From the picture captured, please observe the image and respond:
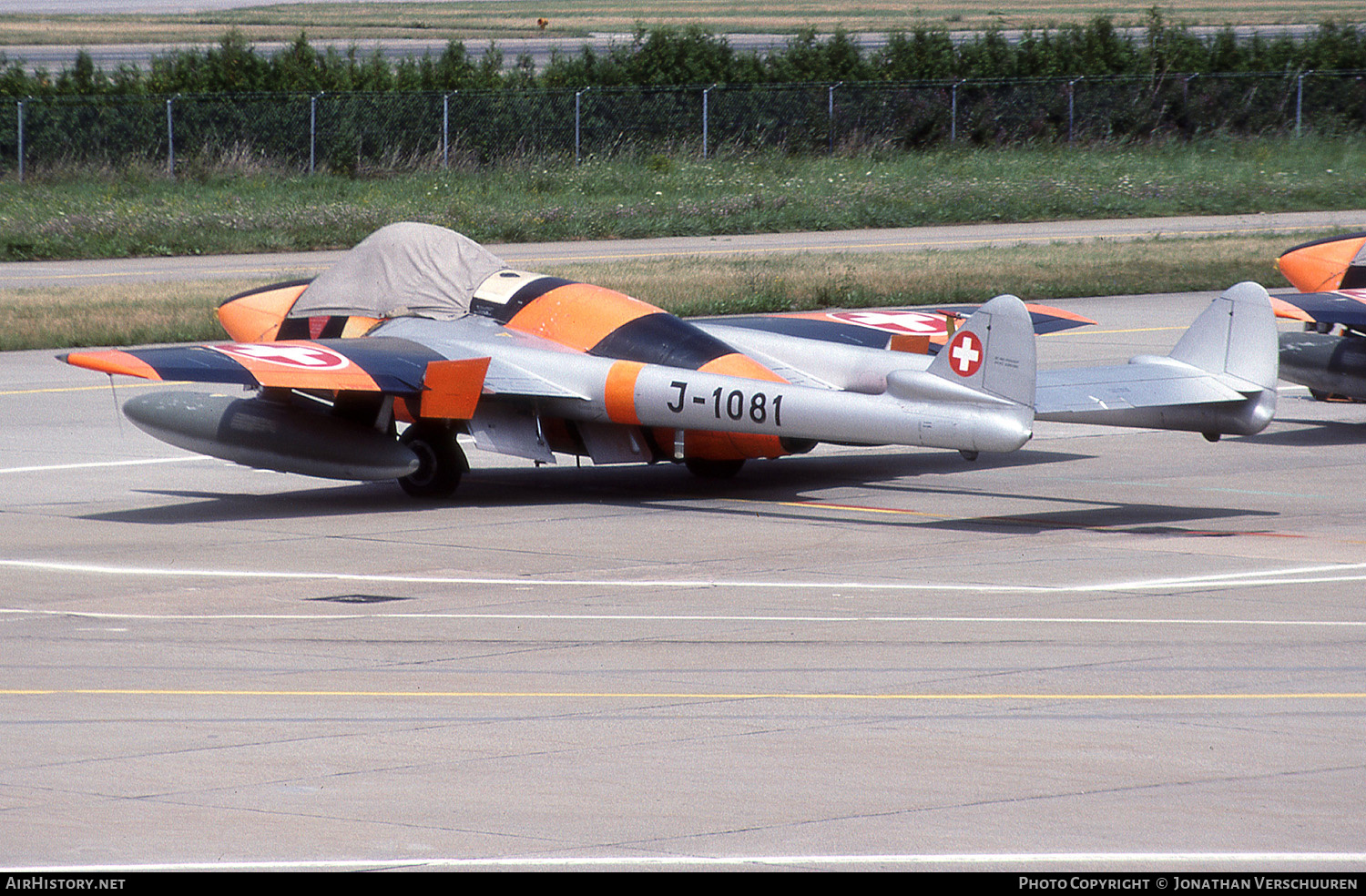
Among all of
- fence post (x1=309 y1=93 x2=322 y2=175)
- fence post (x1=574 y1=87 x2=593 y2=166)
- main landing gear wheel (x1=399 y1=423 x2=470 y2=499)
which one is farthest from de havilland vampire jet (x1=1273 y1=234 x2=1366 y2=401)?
Answer: fence post (x1=309 y1=93 x2=322 y2=175)

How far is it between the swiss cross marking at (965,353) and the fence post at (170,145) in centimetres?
3622

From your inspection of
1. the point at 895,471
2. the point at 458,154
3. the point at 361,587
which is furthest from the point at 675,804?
the point at 458,154

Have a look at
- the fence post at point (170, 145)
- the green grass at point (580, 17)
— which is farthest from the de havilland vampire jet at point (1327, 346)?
the green grass at point (580, 17)

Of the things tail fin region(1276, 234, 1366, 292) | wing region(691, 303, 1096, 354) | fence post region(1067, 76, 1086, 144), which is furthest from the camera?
fence post region(1067, 76, 1086, 144)

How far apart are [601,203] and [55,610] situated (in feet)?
110

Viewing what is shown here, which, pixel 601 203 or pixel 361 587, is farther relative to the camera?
pixel 601 203

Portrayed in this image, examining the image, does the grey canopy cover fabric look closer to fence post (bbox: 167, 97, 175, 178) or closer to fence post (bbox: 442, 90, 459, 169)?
fence post (bbox: 167, 97, 175, 178)

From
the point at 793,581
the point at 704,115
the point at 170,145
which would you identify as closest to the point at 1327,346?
the point at 793,581

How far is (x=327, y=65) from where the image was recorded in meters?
52.3

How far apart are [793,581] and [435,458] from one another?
4848 mm

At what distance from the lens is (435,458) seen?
666 inches

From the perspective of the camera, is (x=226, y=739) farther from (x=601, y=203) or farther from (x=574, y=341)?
(x=601, y=203)

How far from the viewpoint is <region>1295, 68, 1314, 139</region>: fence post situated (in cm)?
5709

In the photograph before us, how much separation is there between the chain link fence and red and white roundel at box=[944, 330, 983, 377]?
119 ft
